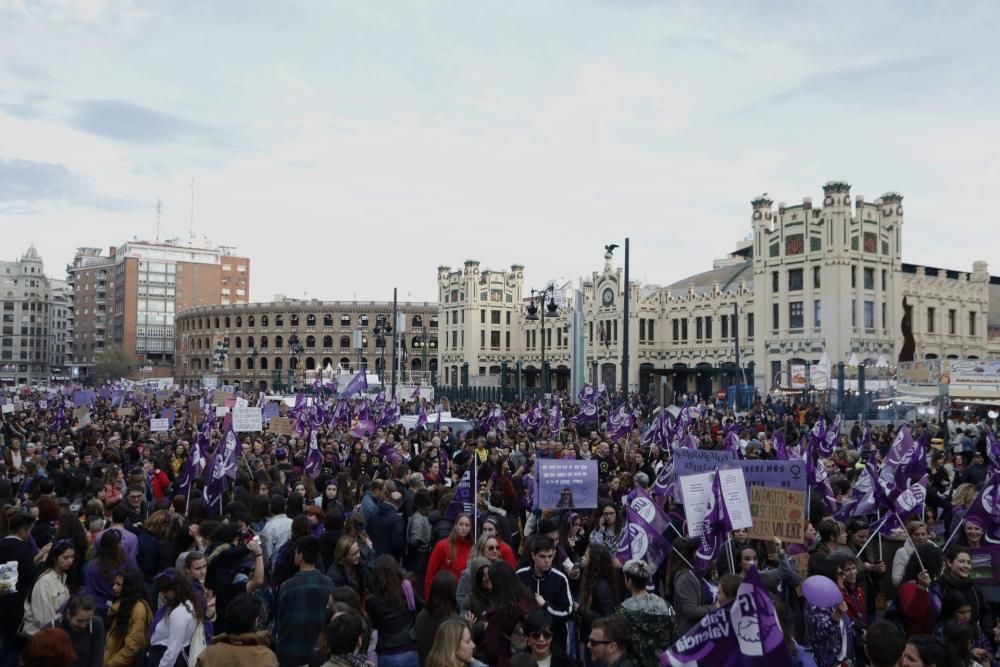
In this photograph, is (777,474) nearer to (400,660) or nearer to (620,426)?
(400,660)

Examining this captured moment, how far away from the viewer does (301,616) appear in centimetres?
641

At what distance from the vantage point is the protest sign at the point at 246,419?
63.2ft

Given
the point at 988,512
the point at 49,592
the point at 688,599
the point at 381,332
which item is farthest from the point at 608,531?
the point at 381,332

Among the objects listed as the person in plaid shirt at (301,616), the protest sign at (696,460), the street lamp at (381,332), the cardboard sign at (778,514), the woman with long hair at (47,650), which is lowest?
the person in plaid shirt at (301,616)

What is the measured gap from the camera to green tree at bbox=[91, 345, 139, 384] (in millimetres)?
114500

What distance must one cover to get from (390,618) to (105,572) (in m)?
2.58

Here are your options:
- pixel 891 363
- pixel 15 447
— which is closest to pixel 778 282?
pixel 891 363

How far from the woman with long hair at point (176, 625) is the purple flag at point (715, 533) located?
14.5ft

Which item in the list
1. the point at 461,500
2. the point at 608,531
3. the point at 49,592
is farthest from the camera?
the point at 461,500

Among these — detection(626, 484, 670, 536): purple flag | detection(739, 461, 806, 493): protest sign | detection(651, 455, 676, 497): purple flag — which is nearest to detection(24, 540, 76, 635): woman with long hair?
detection(626, 484, 670, 536): purple flag

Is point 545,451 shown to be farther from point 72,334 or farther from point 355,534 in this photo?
point 72,334

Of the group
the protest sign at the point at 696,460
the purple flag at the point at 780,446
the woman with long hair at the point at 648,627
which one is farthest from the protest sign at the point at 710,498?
the purple flag at the point at 780,446

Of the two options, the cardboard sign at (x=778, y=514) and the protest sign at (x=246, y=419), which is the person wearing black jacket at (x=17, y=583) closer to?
the cardboard sign at (x=778, y=514)

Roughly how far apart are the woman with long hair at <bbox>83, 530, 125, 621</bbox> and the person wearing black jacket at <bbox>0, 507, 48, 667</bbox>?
0.44m
